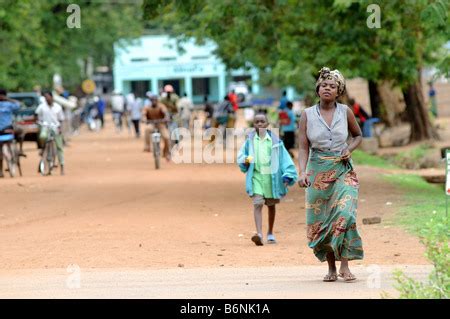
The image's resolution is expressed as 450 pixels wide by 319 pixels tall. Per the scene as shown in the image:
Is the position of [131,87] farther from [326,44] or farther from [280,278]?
[280,278]

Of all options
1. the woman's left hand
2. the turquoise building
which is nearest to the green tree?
the woman's left hand

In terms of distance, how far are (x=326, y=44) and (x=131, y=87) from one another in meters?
70.9

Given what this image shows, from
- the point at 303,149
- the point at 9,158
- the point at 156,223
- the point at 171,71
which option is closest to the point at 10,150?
the point at 9,158

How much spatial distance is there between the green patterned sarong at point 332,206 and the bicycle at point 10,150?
15.5m

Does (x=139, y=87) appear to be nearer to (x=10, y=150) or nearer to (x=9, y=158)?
(x=9, y=158)

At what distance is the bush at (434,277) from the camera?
8609 millimetres

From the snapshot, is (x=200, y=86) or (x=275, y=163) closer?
(x=275, y=163)

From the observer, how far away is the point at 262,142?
14.7m

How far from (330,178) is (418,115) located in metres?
26.1

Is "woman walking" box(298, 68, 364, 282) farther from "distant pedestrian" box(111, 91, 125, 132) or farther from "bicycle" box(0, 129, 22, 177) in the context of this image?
"distant pedestrian" box(111, 91, 125, 132)

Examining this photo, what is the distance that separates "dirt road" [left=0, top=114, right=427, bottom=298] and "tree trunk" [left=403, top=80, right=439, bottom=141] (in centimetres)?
907

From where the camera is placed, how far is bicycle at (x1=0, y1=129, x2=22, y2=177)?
25.7 metres

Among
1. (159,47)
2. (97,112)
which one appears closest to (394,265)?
(97,112)

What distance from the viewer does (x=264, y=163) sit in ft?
48.3
